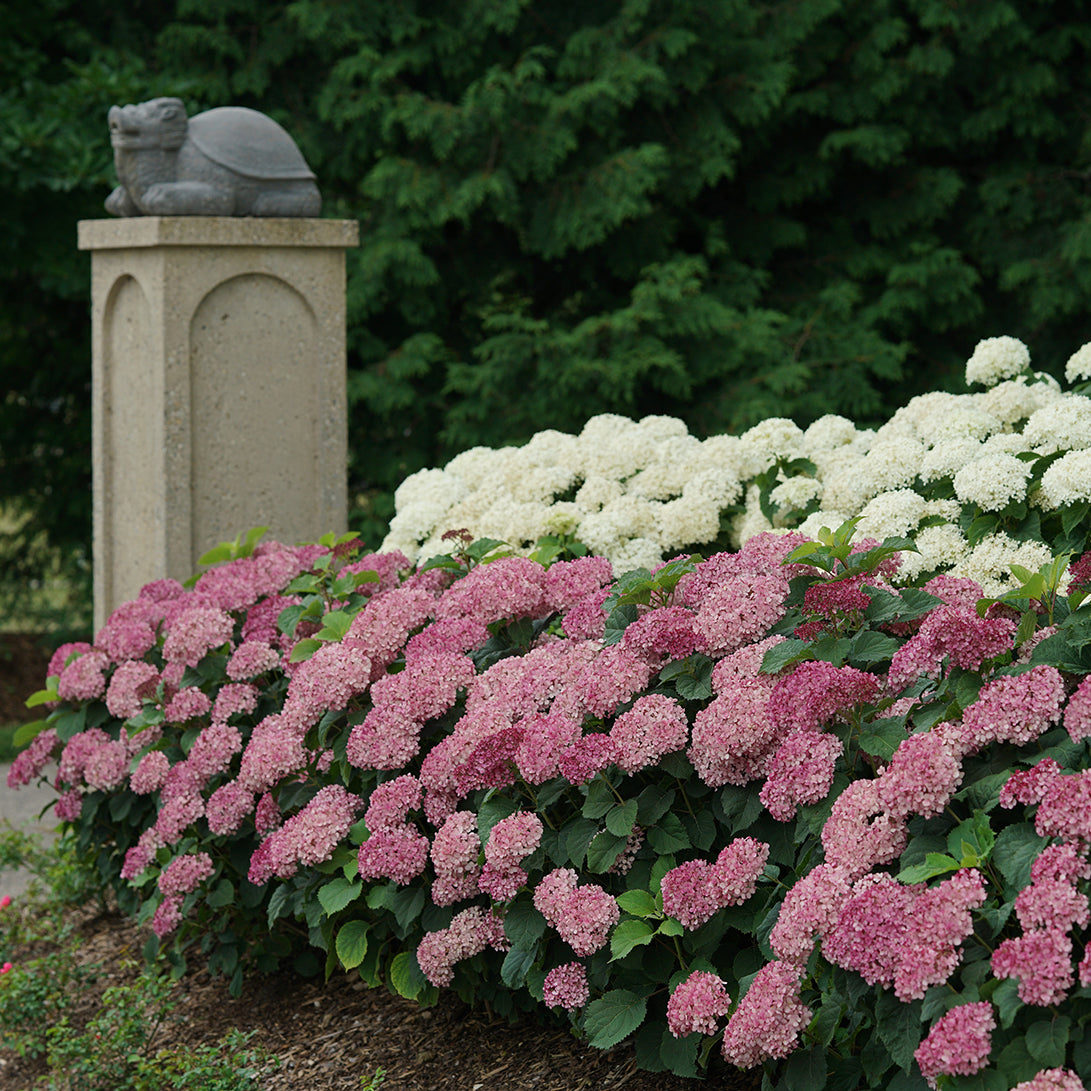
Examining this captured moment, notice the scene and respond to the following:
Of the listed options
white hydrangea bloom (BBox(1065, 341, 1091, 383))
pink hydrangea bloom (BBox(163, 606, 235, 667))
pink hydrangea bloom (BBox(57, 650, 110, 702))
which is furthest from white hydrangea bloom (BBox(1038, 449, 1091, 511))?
pink hydrangea bloom (BBox(57, 650, 110, 702))

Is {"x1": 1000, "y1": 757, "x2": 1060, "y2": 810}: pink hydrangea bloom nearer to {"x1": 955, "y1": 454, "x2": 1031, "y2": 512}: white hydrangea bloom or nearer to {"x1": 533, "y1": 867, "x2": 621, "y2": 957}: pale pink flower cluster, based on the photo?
{"x1": 533, "y1": 867, "x2": 621, "y2": 957}: pale pink flower cluster

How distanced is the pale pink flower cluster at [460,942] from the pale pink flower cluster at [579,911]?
0.25 metres

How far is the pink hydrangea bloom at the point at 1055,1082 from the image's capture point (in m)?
1.53

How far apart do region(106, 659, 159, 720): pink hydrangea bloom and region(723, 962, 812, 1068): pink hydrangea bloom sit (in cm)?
196

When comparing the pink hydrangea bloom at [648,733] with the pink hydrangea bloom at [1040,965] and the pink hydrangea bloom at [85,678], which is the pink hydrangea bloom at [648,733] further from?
the pink hydrangea bloom at [85,678]

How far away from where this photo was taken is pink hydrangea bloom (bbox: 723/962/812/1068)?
189 cm

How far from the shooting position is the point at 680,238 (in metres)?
9.11

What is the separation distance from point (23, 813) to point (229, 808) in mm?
2858

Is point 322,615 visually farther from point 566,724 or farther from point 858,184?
point 858,184

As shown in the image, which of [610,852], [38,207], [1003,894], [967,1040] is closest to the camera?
[967,1040]

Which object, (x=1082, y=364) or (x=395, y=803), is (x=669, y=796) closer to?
(x=395, y=803)

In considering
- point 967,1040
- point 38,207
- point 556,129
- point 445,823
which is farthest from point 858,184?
point 967,1040

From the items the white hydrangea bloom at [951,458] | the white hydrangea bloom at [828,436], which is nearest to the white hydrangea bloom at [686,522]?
the white hydrangea bloom at [828,436]

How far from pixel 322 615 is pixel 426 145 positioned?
5348 mm
